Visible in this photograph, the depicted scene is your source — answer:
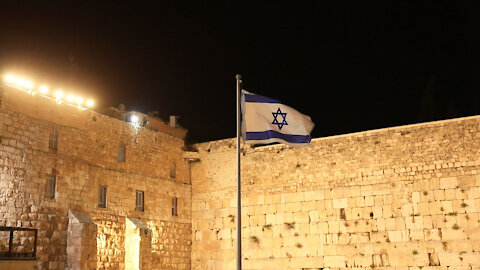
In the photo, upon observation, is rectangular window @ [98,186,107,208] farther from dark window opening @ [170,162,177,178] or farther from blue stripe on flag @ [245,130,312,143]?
blue stripe on flag @ [245,130,312,143]

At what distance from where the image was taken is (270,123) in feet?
40.8

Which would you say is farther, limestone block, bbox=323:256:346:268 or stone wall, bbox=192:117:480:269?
limestone block, bbox=323:256:346:268

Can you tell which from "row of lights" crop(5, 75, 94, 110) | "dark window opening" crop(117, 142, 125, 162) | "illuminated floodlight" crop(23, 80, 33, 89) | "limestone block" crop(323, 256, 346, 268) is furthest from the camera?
"dark window opening" crop(117, 142, 125, 162)

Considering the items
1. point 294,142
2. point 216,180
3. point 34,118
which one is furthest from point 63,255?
point 294,142

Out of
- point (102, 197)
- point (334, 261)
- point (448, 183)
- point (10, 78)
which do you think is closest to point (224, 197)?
point (102, 197)

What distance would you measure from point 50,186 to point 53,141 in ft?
4.81

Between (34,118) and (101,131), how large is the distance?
2.80 m

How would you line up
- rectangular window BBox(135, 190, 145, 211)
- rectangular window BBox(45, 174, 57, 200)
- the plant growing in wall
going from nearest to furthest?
rectangular window BBox(45, 174, 57, 200) → rectangular window BBox(135, 190, 145, 211) → the plant growing in wall

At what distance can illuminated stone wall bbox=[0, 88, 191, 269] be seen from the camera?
52.6 feet

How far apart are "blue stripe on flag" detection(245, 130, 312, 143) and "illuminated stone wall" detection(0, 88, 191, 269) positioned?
25.4 ft

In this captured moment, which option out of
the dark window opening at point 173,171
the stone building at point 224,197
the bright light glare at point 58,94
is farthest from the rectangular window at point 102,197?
the dark window opening at point 173,171

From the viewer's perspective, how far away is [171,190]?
70.7 ft

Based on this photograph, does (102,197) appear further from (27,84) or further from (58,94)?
(27,84)

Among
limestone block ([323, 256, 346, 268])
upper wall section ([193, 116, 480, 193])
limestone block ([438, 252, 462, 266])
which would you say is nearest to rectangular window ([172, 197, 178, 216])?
upper wall section ([193, 116, 480, 193])
